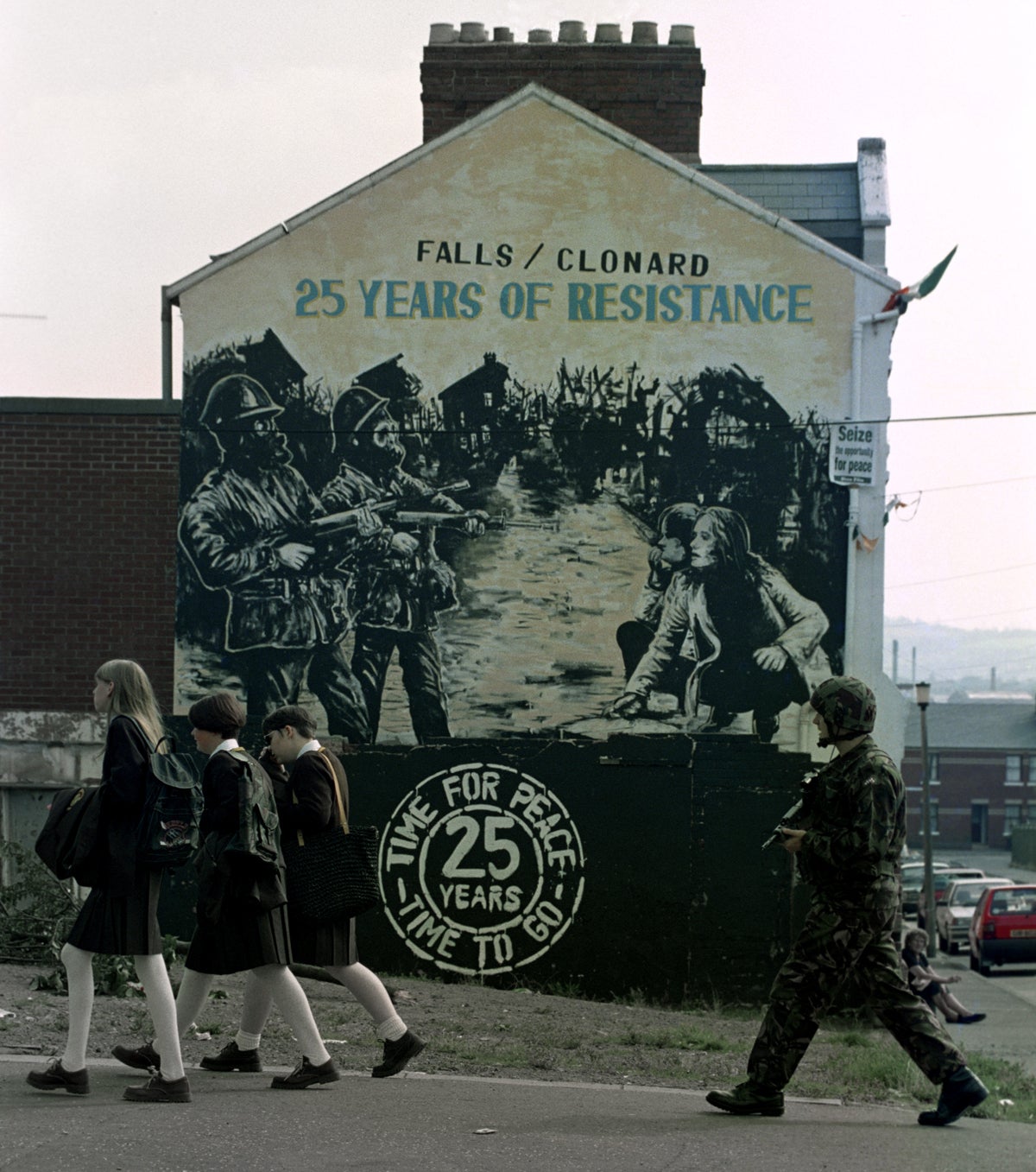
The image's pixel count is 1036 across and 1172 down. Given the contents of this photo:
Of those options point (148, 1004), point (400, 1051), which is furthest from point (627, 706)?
point (148, 1004)

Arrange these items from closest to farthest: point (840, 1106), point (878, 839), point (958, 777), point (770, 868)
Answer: point (878, 839), point (840, 1106), point (770, 868), point (958, 777)

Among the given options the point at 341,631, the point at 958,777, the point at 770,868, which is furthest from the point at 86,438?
the point at 958,777

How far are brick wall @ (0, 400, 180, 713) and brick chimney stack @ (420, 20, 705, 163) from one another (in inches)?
203

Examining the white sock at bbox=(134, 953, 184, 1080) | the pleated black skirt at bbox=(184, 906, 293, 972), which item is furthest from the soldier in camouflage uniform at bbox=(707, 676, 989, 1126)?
the white sock at bbox=(134, 953, 184, 1080)

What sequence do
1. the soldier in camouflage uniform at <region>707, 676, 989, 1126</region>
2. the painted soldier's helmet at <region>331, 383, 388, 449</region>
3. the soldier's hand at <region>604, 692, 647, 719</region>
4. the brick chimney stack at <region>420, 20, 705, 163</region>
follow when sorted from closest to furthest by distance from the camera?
the soldier in camouflage uniform at <region>707, 676, 989, 1126</region>, the soldier's hand at <region>604, 692, 647, 719</region>, the painted soldier's helmet at <region>331, 383, 388, 449</region>, the brick chimney stack at <region>420, 20, 705, 163</region>

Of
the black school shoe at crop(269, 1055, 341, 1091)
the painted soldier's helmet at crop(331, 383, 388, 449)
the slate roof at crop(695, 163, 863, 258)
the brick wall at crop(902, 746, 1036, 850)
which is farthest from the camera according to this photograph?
the brick wall at crop(902, 746, 1036, 850)

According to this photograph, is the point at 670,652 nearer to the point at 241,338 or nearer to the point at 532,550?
the point at 532,550

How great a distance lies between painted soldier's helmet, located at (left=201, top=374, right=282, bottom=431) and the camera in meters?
14.4

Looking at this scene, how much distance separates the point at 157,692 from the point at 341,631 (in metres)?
1.80

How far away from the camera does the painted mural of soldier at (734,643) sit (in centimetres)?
1409

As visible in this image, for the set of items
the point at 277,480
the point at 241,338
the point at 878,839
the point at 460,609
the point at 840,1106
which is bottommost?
the point at 840,1106

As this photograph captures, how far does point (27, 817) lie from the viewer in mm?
14570

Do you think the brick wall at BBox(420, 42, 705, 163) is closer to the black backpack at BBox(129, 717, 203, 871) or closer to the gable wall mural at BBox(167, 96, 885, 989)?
the gable wall mural at BBox(167, 96, 885, 989)

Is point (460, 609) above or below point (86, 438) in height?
→ below
